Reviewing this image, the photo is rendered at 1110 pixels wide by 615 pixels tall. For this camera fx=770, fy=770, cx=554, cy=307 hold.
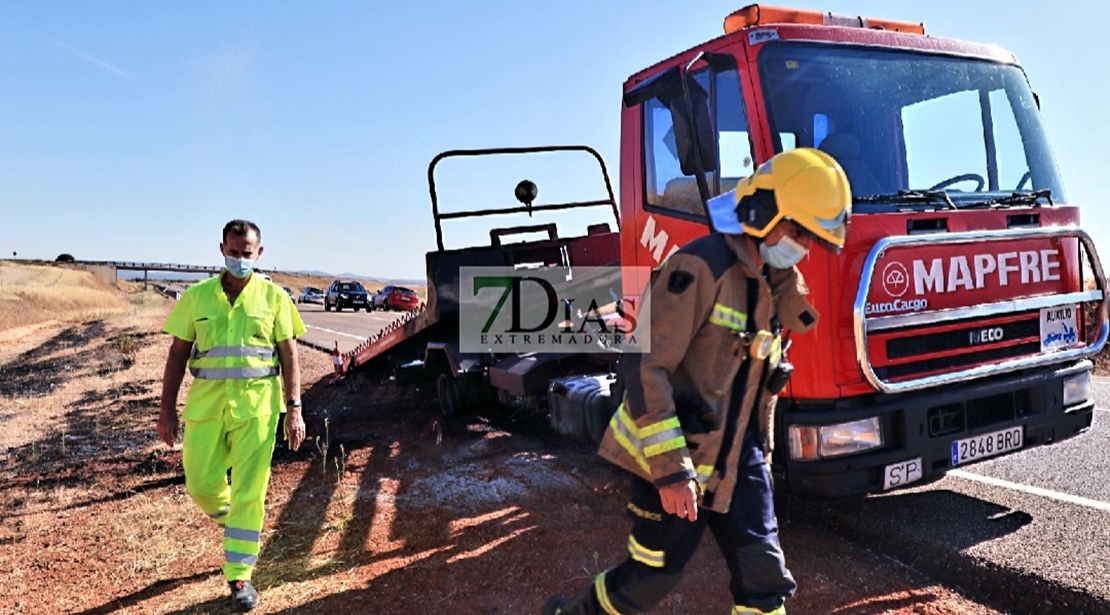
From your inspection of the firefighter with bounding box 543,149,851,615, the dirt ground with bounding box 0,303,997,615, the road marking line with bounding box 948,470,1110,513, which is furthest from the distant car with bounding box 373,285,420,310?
the firefighter with bounding box 543,149,851,615

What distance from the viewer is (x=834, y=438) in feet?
11.1

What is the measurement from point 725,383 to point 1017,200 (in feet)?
8.22

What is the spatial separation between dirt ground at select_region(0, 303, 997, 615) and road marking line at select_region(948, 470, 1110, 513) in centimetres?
148

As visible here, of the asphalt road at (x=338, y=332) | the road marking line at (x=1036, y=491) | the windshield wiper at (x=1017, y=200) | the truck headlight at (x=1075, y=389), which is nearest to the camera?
the windshield wiper at (x=1017, y=200)

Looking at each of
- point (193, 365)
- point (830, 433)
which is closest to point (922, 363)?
point (830, 433)

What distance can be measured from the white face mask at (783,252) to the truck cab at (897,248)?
1.07 meters

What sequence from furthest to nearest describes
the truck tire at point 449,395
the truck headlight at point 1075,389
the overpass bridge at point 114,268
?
the overpass bridge at point 114,268 < the truck tire at point 449,395 < the truck headlight at point 1075,389

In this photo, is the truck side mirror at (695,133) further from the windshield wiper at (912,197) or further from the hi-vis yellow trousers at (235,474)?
the hi-vis yellow trousers at (235,474)

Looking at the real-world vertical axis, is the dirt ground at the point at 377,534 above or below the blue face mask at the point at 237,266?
below

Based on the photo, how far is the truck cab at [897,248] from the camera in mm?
3389

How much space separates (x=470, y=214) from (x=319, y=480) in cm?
268
